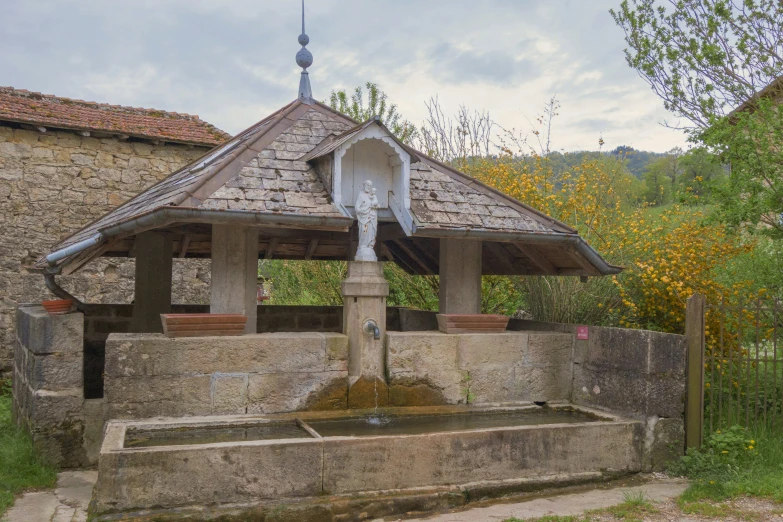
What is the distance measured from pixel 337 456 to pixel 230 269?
2.19m

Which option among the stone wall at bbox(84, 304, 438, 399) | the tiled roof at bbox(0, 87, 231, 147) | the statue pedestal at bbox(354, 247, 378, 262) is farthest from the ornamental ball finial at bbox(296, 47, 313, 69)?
the tiled roof at bbox(0, 87, 231, 147)

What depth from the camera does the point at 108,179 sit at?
1092cm

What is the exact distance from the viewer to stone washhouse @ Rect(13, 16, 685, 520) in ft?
16.6

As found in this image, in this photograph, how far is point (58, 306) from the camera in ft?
20.9

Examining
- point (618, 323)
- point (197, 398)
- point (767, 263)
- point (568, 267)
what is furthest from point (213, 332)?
point (767, 263)

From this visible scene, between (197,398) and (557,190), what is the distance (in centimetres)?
652

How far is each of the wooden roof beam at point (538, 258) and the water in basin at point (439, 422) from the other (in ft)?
5.56

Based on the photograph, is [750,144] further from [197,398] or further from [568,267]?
[197,398]

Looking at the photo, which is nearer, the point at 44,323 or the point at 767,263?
the point at 44,323

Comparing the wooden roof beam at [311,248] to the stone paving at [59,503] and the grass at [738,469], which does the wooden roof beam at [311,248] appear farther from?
the grass at [738,469]

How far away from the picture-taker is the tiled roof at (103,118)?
10.5m

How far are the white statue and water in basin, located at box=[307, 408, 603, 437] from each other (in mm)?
1446

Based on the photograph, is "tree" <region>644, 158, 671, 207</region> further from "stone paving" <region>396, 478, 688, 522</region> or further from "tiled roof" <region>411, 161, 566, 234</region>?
"stone paving" <region>396, 478, 688, 522</region>

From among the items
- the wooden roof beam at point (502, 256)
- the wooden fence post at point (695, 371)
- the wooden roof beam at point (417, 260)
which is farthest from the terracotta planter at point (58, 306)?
the wooden fence post at point (695, 371)
